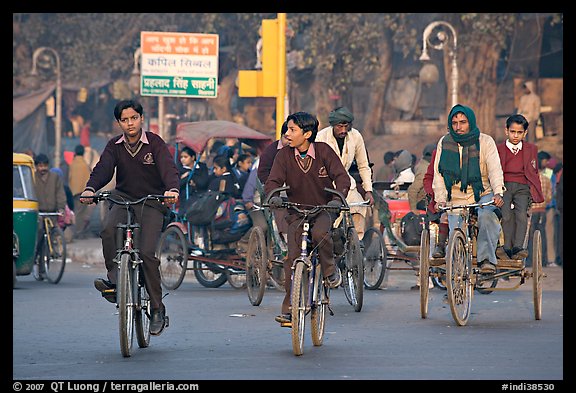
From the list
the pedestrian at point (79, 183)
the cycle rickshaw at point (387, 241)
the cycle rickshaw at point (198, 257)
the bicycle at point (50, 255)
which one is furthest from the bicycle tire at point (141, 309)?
the pedestrian at point (79, 183)

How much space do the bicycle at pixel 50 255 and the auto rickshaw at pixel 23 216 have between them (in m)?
0.99

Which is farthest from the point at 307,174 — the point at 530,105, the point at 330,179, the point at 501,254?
the point at 530,105

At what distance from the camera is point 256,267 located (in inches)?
591

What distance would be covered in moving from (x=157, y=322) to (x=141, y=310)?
0.41 m

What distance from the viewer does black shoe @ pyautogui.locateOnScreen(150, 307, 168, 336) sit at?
34.7ft

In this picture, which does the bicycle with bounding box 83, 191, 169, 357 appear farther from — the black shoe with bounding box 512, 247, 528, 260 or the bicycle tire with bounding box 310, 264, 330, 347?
the black shoe with bounding box 512, 247, 528, 260

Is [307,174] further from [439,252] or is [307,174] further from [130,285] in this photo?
[439,252]

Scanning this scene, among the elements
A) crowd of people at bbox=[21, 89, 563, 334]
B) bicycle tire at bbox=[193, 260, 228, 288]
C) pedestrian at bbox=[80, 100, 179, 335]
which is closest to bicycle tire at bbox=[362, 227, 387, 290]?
crowd of people at bbox=[21, 89, 563, 334]

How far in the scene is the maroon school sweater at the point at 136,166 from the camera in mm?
10656

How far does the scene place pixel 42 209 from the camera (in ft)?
66.3

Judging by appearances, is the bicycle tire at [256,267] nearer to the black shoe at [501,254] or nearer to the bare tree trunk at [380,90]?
the black shoe at [501,254]
